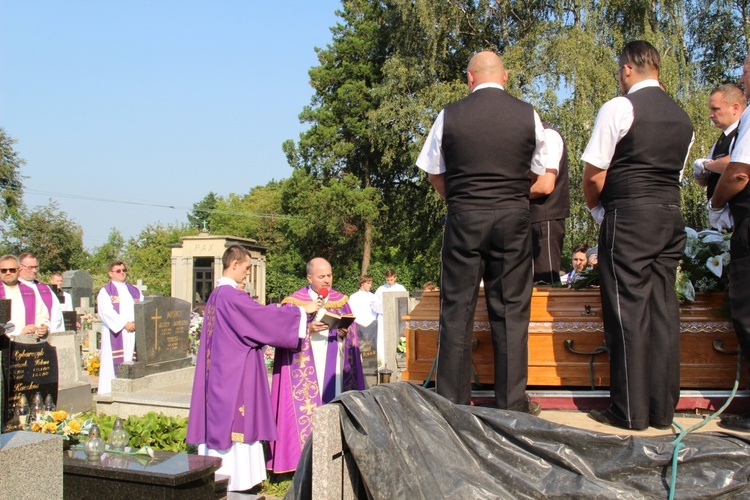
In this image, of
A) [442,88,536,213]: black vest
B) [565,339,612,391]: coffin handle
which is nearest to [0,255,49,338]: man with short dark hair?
[442,88,536,213]: black vest

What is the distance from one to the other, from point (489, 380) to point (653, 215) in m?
1.33

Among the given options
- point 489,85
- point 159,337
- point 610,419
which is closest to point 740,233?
point 610,419

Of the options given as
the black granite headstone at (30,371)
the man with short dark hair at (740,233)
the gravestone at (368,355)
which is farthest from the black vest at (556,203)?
the gravestone at (368,355)

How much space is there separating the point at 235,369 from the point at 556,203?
133 inches

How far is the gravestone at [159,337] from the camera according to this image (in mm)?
10520

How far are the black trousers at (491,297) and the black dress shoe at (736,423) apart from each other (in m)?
0.99

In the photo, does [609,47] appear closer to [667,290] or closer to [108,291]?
[108,291]

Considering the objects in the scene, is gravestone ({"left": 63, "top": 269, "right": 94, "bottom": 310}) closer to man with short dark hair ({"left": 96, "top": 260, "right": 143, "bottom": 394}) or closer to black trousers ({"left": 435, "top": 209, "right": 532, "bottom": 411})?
man with short dark hair ({"left": 96, "top": 260, "right": 143, "bottom": 394})

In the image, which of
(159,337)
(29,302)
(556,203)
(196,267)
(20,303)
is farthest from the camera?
(196,267)

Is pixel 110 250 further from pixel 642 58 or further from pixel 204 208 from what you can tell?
pixel 642 58

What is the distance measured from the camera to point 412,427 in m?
3.45

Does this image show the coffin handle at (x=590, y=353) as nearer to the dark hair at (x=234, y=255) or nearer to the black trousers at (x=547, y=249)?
the black trousers at (x=547, y=249)

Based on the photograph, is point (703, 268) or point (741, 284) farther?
point (703, 268)

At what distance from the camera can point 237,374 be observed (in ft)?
21.7
